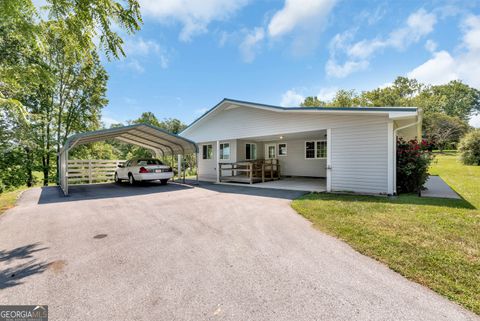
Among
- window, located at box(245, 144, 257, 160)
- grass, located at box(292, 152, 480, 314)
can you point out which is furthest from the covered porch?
grass, located at box(292, 152, 480, 314)

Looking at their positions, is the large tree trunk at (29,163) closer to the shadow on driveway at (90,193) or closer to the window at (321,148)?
the shadow on driveway at (90,193)

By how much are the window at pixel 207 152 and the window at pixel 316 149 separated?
675 centimetres

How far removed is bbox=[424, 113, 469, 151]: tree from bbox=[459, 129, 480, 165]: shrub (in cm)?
2092

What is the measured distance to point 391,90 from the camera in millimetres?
37531

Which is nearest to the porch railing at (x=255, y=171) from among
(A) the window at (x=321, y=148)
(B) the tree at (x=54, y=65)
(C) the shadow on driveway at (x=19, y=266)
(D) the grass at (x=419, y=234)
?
(A) the window at (x=321, y=148)

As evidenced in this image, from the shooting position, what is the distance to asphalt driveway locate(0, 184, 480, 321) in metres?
2.05

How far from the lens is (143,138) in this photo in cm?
1270

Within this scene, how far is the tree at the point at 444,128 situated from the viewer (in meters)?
37.2

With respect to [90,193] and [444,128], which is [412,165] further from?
[444,128]

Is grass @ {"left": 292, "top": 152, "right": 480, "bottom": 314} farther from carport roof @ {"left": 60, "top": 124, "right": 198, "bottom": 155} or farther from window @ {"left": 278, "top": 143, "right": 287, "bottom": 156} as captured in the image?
window @ {"left": 278, "top": 143, "right": 287, "bottom": 156}

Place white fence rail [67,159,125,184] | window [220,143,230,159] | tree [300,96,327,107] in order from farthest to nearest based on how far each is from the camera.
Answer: tree [300,96,327,107], window [220,143,230,159], white fence rail [67,159,125,184]

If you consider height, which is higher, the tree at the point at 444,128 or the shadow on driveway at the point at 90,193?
the tree at the point at 444,128

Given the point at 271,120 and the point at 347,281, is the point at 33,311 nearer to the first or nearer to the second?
the point at 347,281

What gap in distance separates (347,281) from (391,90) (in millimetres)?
45801
